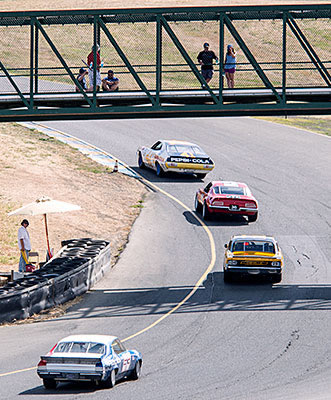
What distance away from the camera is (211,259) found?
96.7 ft

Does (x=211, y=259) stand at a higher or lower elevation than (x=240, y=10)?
lower

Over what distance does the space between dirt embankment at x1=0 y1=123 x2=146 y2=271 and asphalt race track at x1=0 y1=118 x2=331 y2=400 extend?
4.07 ft

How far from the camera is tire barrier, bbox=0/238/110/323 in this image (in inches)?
859

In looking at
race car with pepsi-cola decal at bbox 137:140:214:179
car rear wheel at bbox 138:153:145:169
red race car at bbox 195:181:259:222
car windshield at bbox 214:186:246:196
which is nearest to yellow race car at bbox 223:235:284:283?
red race car at bbox 195:181:259:222

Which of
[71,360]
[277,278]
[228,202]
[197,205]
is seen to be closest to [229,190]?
[228,202]

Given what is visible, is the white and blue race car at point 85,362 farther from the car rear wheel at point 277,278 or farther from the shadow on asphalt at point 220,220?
the shadow on asphalt at point 220,220

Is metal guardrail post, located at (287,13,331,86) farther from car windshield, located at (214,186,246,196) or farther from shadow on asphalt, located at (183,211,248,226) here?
shadow on asphalt, located at (183,211,248,226)

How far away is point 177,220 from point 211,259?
5744 mm

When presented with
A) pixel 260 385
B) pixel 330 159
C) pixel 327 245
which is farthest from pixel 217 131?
pixel 260 385

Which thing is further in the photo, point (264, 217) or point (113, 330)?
point (264, 217)

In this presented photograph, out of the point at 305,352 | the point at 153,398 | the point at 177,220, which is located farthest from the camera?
the point at 177,220

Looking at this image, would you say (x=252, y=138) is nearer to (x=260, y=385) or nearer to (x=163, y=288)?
(x=163, y=288)

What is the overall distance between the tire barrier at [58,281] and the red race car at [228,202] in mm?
6872

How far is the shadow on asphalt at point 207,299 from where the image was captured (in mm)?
23438
